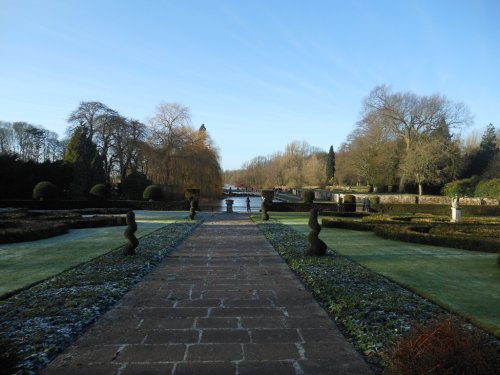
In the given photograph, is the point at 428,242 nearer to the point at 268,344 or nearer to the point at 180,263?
the point at 180,263

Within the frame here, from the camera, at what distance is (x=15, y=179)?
102 ft

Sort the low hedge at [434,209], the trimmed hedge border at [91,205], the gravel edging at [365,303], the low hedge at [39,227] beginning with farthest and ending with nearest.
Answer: the trimmed hedge border at [91,205] < the low hedge at [434,209] < the low hedge at [39,227] < the gravel edging at [365,303]

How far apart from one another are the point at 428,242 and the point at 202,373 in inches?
439

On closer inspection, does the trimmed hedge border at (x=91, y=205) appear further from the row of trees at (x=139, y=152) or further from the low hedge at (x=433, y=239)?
the low hedge at (x=433, y=239)

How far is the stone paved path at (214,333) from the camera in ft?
11.8

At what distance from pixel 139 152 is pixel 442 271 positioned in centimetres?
3374

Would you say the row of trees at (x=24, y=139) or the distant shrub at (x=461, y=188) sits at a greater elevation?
the row of trees at (x=24, y=139)

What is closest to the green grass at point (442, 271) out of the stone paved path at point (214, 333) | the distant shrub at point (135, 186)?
the stone paved path at point (214, 333)

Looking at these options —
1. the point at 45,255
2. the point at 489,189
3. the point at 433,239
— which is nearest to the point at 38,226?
the point at 45,255

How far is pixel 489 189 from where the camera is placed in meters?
33.4

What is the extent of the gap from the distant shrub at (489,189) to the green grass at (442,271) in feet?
82.1

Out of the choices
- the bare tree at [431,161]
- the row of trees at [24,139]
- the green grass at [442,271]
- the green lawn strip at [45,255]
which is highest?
the row of trees at [24,139]

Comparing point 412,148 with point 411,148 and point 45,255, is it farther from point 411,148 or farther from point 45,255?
point 45,255

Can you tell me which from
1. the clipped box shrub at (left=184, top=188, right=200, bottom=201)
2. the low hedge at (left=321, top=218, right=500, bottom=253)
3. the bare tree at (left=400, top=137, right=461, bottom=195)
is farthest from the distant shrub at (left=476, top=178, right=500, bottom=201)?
the clipped box shrub at (left=184, top=188, right=200, bottom=201)
